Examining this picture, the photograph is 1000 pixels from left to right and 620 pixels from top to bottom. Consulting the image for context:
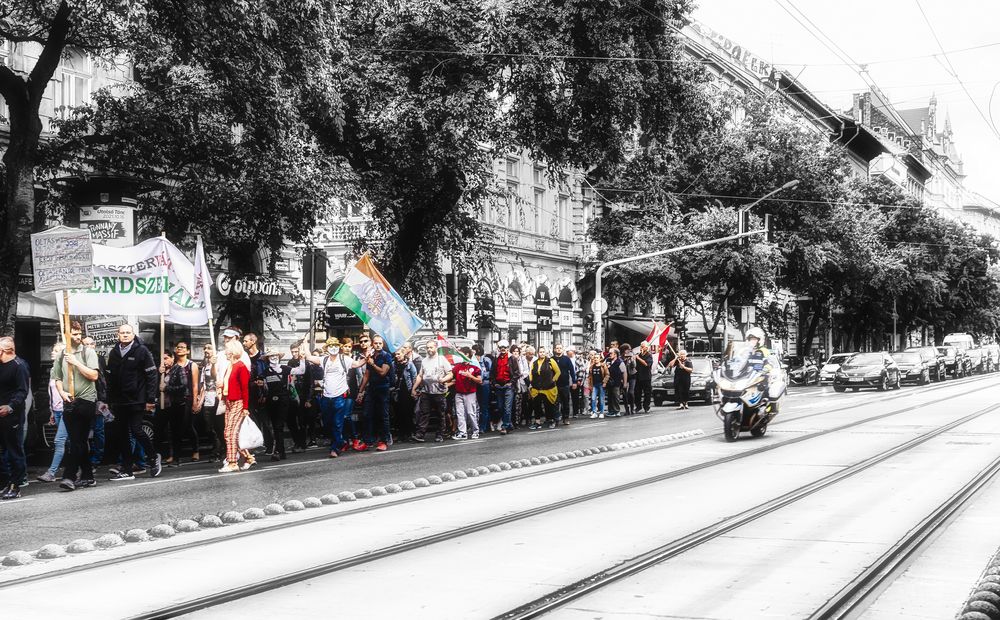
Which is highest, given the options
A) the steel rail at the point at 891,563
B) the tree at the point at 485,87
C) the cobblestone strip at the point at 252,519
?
the tree at the point at 485,87

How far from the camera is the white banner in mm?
17375

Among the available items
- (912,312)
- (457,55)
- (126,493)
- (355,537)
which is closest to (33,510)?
(126,493)

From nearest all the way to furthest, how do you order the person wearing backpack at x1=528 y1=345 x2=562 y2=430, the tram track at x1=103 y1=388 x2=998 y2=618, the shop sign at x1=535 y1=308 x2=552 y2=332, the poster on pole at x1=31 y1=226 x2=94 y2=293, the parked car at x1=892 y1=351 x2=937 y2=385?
1. the tram track at x1=103 y1=388 x2=998 y2=618
2. the poster on pole at x1=31 y1=226 x2=94 y2=293
3. the person wearing backpack at x1=528 y1=345 x2=562 y2=430
4. the parked car at x1=892 y1=351 x2=937 y2=385
5. the shop sign at x1=535 y1=308 x2=552 y2=332

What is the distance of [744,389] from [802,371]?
3625 centimetres

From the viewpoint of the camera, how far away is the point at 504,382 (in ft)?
77.4

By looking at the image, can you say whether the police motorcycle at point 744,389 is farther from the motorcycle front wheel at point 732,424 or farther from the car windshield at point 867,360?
the car windshield at point 867,360

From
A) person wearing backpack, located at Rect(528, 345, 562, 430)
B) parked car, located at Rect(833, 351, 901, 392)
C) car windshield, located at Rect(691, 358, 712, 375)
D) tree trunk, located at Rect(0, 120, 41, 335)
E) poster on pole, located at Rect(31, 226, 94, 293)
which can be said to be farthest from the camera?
parked car, located at Rect(833, 351, 901, 392)

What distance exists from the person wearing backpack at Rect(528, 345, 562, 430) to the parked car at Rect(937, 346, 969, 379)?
3288 cm

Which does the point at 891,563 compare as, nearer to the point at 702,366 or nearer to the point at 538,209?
the point at 702,366

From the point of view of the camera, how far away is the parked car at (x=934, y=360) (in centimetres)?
4750

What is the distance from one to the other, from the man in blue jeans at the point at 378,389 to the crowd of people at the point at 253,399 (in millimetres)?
24

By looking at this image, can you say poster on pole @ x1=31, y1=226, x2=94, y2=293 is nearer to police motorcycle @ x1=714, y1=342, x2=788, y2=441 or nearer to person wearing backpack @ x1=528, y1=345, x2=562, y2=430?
police motorcycle @ x1=714, y1=342, x2=788, y2=441

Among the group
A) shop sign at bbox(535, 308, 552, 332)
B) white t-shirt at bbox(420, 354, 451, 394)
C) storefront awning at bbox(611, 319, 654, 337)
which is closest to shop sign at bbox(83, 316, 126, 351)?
white t-shirt at bbox(420, 354, 451, 394)

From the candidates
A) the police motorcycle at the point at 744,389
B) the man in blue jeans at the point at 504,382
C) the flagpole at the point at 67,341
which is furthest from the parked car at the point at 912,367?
the flagpole at the point at 67,341
